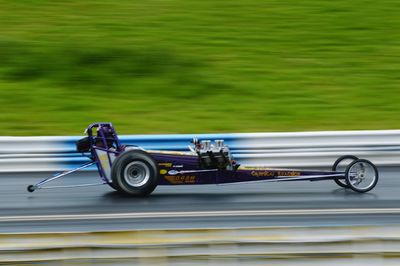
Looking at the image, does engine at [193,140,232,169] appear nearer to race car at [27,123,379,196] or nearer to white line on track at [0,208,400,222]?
race car at [27,123,379,196]

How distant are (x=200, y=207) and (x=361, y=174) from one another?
7.39 feet

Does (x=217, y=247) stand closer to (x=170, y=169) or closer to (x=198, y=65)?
(x=170, y=169)

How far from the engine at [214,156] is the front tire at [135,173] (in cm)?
58

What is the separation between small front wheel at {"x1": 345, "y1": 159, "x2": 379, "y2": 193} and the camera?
994cm

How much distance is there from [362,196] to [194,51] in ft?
27.3

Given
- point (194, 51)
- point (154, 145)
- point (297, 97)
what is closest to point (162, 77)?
point (194, 51)

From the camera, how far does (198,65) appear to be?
55.0 feet

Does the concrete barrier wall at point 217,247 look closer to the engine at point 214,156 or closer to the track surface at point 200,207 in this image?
the track surface at point 200,207

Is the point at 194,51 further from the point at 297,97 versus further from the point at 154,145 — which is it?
the point at 154,145

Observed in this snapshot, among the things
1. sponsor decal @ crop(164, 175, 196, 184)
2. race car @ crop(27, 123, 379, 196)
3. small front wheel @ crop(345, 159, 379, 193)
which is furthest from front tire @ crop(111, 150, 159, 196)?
small front wheel @ crop(345, 159, 379, 193)

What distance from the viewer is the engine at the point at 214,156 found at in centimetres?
952

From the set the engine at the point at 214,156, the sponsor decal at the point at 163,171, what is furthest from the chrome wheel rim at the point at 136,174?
the engine at the point at 214,156

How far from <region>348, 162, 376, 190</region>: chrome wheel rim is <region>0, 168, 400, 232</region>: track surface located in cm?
13

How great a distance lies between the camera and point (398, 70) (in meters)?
16.9
